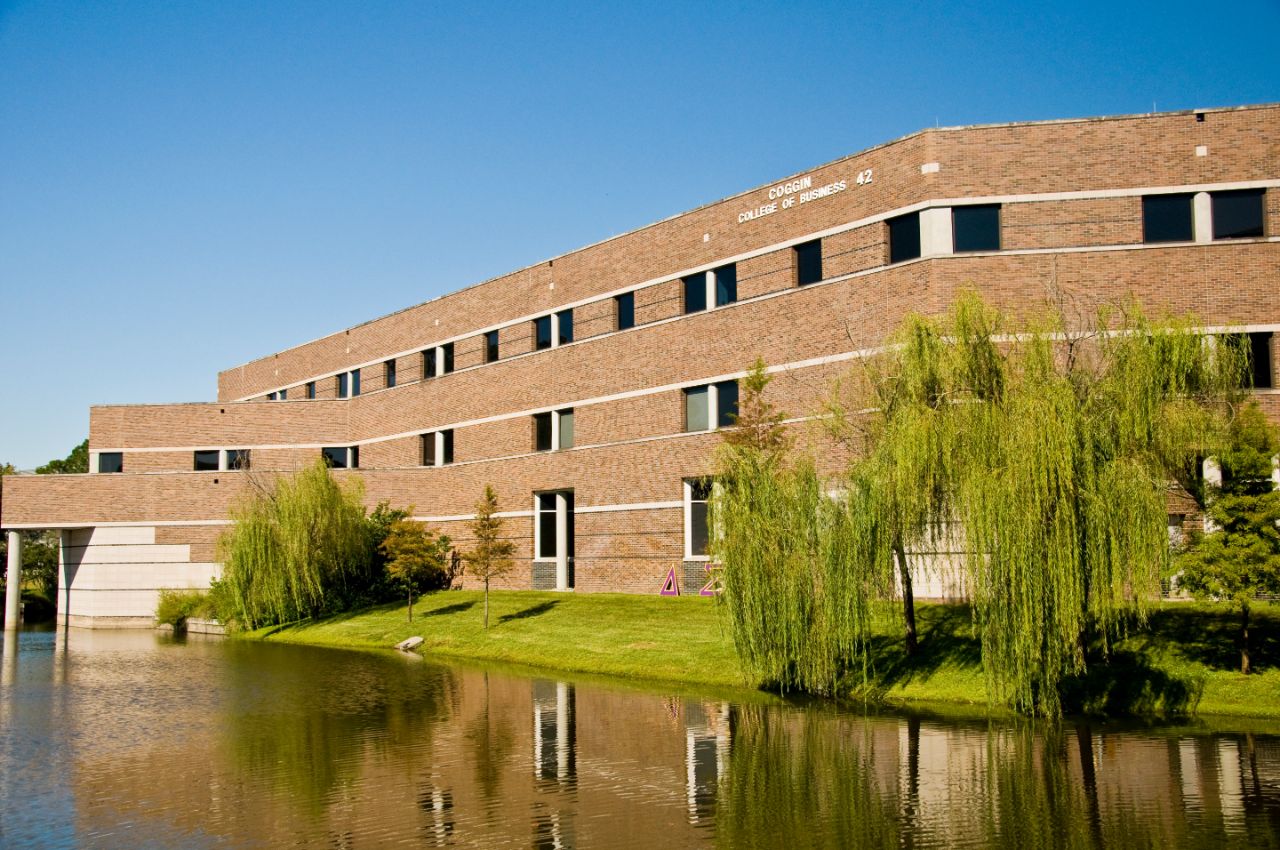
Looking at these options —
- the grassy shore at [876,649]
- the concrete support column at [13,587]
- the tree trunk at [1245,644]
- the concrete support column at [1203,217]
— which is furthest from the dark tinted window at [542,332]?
the tree trunk at [1245,644]

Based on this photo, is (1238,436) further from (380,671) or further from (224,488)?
(224,488)

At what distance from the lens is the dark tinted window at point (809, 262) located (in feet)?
109

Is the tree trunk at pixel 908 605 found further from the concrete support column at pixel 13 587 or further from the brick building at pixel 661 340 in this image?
the concrete support column at pixel 13 587

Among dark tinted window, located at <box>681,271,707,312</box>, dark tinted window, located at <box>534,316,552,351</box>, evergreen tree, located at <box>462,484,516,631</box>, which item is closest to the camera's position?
evergreen tree, located at <box>462,484,516,631</box>

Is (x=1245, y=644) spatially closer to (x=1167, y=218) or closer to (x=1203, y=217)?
(x=1203, y=217)

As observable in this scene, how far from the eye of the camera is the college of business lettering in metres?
32.4

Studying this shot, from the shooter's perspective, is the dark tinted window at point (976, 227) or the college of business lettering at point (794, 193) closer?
the dark tinted window at point (976, 227)

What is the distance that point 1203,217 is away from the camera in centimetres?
2788

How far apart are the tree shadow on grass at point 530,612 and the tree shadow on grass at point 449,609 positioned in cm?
314

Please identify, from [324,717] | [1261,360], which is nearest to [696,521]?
[1261,360]

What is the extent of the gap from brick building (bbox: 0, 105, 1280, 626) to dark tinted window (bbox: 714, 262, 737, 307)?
10 centimetres

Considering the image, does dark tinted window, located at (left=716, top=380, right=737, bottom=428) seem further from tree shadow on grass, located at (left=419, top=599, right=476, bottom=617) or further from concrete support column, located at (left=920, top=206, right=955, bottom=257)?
tree shadow on grass, located at (left=419, top=599, right=476, bottom=617)

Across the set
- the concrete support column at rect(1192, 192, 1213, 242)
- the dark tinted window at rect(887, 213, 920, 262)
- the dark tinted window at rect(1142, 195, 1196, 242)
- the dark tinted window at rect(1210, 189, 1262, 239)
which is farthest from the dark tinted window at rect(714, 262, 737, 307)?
the dark tinted window at rect(1210, 189, 1262, 239)

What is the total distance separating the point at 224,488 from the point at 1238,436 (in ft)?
133
